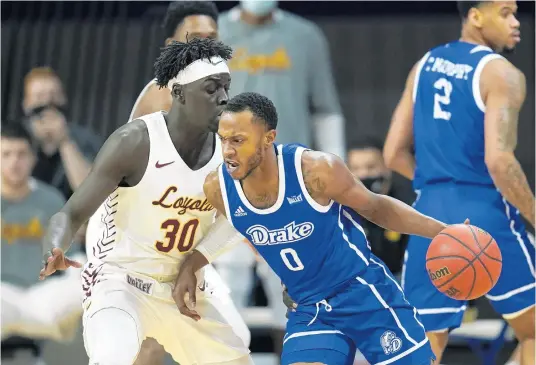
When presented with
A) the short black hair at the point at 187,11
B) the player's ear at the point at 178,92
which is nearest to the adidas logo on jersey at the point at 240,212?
the player's ear at the point at 178,92

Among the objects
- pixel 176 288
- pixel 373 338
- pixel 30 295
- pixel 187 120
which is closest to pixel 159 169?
pixel 187 120

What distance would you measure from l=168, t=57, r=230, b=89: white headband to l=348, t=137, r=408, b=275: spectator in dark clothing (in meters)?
2.27

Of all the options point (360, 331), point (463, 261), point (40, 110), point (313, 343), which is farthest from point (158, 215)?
point (40, 110)

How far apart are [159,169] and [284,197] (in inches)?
24.3

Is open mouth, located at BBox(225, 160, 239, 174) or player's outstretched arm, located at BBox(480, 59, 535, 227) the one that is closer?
open mouth, located at BBox(225, 160, 239, 174)

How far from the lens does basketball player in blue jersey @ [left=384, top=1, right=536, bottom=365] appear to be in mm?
4453

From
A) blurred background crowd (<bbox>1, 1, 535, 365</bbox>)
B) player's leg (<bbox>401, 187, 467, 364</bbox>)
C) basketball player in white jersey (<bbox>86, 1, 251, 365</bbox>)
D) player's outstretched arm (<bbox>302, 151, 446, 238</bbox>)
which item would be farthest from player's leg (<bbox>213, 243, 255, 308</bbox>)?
player's outstretched arm (<bbox>302, 151, 446, 238</bbox>)

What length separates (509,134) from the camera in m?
4.44

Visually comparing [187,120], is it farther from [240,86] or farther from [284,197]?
[240,86]

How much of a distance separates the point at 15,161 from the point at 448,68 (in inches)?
116

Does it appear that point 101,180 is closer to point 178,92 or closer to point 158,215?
point 158,215

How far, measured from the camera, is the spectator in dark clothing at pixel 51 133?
645 centimetres

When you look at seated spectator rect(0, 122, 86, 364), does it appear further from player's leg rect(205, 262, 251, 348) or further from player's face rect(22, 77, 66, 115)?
player's leg rect(205, 262, 251, 348)

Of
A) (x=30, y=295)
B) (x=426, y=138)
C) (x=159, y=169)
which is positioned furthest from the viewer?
(x=30, y=295)
